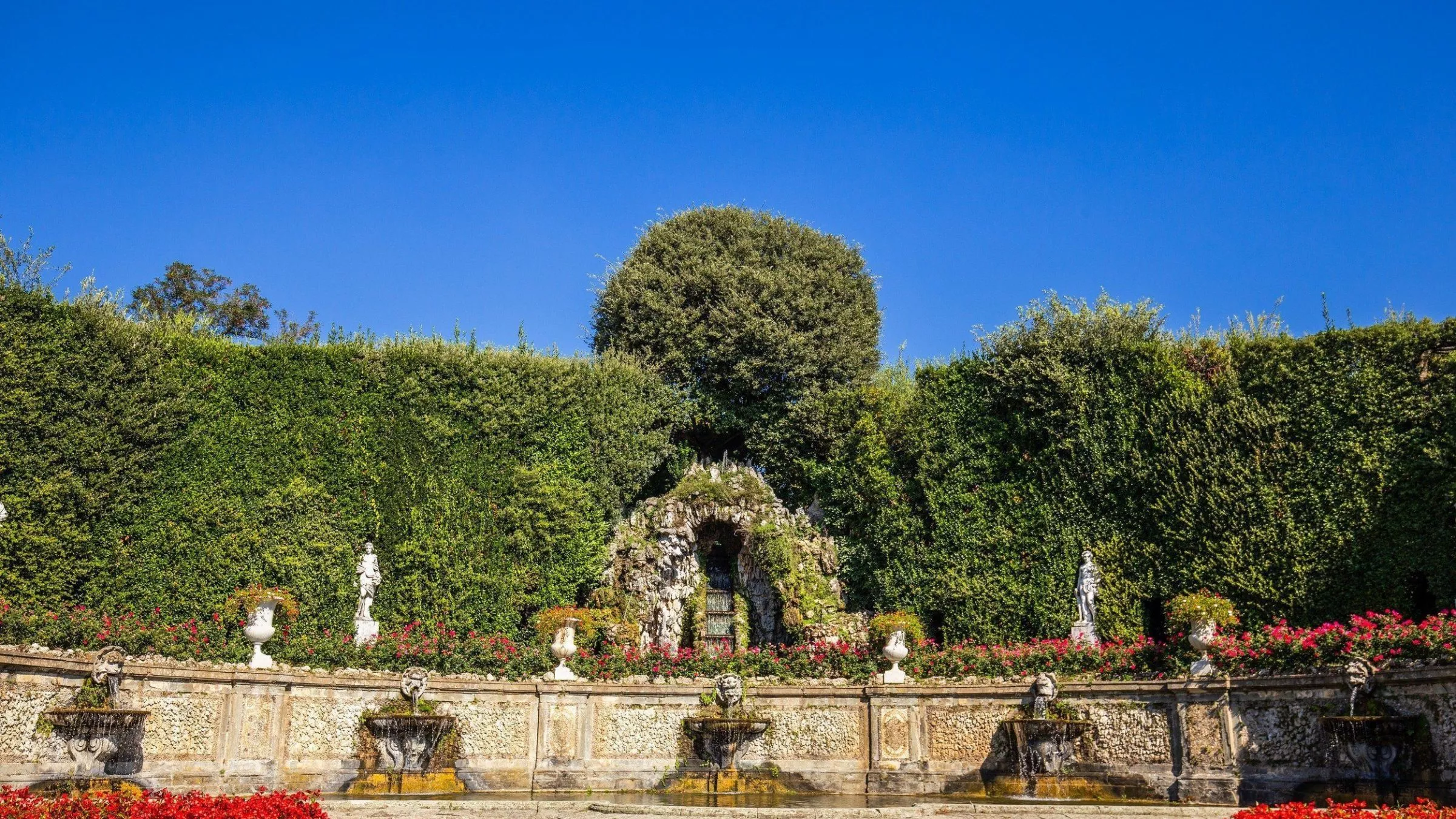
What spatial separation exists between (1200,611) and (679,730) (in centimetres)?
804

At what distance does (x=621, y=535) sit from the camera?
76.2 feet

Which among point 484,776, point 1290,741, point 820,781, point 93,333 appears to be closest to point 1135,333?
point 1290,741

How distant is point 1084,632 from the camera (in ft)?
62.5

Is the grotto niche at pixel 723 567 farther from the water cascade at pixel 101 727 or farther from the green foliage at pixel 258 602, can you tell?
the water cascade at pixel 101 727

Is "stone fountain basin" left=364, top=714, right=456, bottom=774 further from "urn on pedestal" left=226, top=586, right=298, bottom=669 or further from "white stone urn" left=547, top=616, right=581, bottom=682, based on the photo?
"white stone urn" left=547, top=616, right=581, bottom=682

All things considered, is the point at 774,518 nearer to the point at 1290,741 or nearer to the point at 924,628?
the point at 924,628

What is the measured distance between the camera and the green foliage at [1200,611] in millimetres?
15461

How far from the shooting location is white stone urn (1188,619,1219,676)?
15289mm

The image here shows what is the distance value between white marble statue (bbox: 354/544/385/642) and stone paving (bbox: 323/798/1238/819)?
6.91 m

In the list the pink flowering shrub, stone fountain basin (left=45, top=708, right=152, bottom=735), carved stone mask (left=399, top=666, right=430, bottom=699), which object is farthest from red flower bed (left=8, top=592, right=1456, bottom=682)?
stone fountain basin (left=45, top=708, right=152, bottom=735)

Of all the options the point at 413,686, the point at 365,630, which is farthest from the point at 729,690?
the point at 365,630

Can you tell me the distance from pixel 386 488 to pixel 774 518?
26.5 feet

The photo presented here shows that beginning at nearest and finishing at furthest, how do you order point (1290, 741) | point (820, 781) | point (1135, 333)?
point (1290, 741), point (820, 781), point (1135, 333)

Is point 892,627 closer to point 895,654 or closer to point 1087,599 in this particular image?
point 895,654
